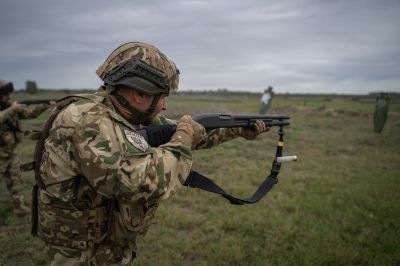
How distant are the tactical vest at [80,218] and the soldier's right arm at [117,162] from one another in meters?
0.26

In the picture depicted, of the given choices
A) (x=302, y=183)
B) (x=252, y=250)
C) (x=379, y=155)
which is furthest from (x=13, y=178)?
(x=379, y=155)

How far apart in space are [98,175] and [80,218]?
1.76ft

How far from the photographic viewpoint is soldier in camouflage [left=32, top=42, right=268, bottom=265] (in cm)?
191

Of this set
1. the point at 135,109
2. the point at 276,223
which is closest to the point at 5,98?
the point at 135,109

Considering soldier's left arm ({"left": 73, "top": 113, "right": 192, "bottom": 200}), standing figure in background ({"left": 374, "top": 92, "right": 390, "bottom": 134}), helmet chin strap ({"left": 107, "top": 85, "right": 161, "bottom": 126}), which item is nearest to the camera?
soldier's left arm ({"left": 73, "top": 113, "right": 192, "bottom": 200})

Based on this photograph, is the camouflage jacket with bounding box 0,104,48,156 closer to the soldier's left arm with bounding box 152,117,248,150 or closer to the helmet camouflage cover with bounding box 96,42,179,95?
the soldier's left arm with bounding box 152,117,248,150

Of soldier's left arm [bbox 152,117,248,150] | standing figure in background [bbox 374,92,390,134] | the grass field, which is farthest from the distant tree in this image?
soldier's left arm [bbox 152,117,248,150]

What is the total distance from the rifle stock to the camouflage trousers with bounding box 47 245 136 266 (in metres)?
0.89

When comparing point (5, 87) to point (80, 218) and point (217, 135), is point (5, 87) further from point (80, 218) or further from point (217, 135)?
point (80, 218)

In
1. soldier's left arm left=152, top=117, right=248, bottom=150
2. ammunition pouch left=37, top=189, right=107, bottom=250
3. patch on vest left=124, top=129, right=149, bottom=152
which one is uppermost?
patch on vest left=124, top=129, right=149, bottom=152

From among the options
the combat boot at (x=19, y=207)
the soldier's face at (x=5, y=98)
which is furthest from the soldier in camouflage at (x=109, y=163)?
the soldier's face at (x=5, y=98)

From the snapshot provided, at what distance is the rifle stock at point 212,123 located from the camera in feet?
8.28

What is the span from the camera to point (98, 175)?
189cm

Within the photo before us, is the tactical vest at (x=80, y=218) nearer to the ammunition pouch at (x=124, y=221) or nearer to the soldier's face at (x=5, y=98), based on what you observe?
the ammunition pouch at (x=124, y=221)
